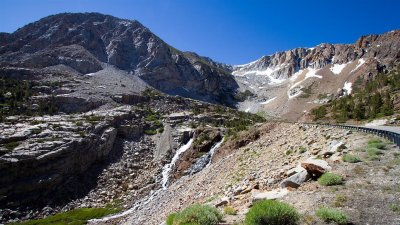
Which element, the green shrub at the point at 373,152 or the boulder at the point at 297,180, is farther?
the green shrub at the point at 373,152

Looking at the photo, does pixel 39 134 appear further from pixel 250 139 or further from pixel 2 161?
pixel 250 139

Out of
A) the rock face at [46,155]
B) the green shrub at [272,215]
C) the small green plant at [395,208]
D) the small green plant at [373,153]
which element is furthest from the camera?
the rock face at [46,155]

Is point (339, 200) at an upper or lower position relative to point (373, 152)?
lower

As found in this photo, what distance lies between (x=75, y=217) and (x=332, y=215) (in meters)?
41.9

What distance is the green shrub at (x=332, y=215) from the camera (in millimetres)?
10305

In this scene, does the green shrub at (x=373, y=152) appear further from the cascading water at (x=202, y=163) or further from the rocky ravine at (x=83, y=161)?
the rocky ravine at (x=83, y=161)

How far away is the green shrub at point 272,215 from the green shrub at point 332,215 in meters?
0.92

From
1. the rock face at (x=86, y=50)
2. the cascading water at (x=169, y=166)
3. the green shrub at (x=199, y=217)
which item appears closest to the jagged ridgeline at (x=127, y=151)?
the green shrub at (x=199, y=217)

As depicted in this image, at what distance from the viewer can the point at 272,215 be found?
10125 millimetres

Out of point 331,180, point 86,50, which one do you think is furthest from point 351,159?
point 86,50

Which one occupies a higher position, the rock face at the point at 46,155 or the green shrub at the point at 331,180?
the green shrub at the point at 331,180

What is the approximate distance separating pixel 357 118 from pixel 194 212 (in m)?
83.7

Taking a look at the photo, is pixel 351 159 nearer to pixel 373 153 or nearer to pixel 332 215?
pixel 373 153

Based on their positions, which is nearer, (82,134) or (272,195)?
(272,195)
